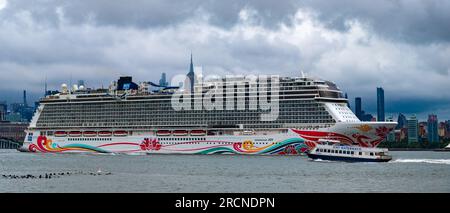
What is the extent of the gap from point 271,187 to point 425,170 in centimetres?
2323

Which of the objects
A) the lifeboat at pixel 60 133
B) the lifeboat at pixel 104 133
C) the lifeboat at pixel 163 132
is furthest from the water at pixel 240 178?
the lifeboat at pixel 60 133

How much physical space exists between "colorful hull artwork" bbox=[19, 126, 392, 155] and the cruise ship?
0.11 meters

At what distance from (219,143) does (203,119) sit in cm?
605

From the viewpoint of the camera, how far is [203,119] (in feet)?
336

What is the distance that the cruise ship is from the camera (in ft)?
303

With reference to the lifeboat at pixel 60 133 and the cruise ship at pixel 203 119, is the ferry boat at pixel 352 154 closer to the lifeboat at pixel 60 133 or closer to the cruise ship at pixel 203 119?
the cruise ship at pixel 203 119

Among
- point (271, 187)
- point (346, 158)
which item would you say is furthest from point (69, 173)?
point (346, 158)

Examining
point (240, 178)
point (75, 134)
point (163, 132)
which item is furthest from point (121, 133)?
point (240, 178)

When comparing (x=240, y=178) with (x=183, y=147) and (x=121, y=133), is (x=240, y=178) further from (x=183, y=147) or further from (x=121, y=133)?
(x=121, y=133)

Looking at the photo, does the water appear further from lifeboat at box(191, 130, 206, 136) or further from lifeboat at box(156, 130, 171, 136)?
lifeboat at box(156, 130, 171, 136)

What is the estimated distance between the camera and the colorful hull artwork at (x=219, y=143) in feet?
294

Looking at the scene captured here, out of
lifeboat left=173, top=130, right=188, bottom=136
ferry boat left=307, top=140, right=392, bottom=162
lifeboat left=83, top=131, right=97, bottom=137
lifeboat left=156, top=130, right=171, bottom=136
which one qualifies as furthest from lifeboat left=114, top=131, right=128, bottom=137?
ferry boat left=307, top=140, right=392, bottom=162

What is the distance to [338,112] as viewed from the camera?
9262 centimetres
